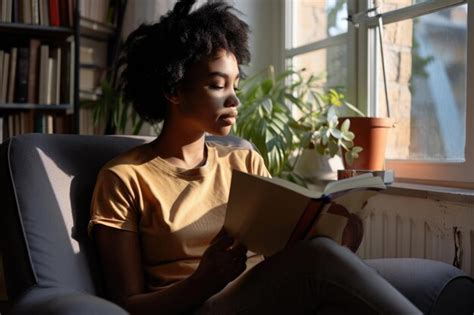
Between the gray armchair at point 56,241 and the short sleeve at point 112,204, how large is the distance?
0.07 metres

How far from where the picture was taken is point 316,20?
2398mm

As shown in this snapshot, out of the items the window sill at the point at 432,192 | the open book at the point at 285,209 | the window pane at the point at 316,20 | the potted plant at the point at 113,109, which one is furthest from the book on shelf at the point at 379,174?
the potted plant at the point at 113,109

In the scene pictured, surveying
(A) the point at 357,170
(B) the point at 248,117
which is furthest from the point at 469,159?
(B) the point at 248,117

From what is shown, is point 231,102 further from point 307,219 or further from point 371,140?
point 371,140

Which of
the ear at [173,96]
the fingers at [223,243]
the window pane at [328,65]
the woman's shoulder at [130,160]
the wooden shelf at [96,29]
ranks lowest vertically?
the fingers at [223,243]

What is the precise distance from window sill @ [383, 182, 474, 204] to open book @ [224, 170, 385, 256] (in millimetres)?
455

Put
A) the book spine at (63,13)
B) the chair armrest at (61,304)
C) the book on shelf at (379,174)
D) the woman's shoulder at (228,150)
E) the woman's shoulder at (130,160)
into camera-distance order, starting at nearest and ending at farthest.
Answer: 1. the chair armrest at (61,304)
2. the woman's shoulder at (130,160)
3. the woman's shoulder at (228,150)
4. the book on shelf at (379,174)
5. the book spine at (63,13)

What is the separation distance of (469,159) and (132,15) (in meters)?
1.72

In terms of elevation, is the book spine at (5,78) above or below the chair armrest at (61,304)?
above

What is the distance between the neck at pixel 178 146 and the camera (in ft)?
4.41

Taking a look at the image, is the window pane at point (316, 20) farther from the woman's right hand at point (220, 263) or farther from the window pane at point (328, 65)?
the woman's right hand at point (220, 263)

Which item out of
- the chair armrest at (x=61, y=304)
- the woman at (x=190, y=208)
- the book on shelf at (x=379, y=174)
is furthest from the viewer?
the book on shelf at (x=379, y=174)

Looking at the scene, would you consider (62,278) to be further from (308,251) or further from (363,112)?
(363,112)

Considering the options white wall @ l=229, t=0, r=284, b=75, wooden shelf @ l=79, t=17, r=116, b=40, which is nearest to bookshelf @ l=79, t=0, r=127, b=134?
wooden shelf @ l=79, t=17, r=116, b=40
